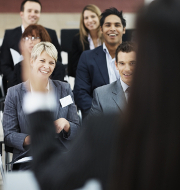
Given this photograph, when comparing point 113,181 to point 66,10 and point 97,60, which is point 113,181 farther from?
point 66,10

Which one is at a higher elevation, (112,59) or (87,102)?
(112,59)

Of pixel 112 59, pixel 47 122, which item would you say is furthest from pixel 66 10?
pixel 47 122

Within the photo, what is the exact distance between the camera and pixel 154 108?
57 cm

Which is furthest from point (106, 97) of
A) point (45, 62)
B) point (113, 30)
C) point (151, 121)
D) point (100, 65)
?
point (151, 121)

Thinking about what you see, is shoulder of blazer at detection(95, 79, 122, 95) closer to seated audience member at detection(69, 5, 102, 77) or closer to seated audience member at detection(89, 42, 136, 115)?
seated audience member at detection(89, 42, 136, 115)

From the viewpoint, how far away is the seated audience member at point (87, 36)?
349 centimetres

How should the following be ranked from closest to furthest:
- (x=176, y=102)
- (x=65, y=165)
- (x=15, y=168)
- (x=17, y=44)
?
(x=176, y=102), (x=65, y=165), (x=15, y=168), (x=17, y=44)

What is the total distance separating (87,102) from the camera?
265cm

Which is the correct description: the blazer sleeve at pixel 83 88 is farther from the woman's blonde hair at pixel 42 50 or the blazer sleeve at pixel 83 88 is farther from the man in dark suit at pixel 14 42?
the man in dark suit at pixel 14 42

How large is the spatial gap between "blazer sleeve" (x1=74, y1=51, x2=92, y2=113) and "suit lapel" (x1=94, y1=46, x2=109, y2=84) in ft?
0.34

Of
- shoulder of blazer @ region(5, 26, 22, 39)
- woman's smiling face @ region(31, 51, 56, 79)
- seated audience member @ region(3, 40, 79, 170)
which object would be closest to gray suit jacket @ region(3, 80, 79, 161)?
seated audience member @ region(3, 40, 79, 170)

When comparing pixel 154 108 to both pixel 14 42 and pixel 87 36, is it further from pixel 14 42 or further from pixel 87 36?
pixel 87 36

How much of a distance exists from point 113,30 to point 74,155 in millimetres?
2256

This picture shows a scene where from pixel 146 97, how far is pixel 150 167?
14 cm
